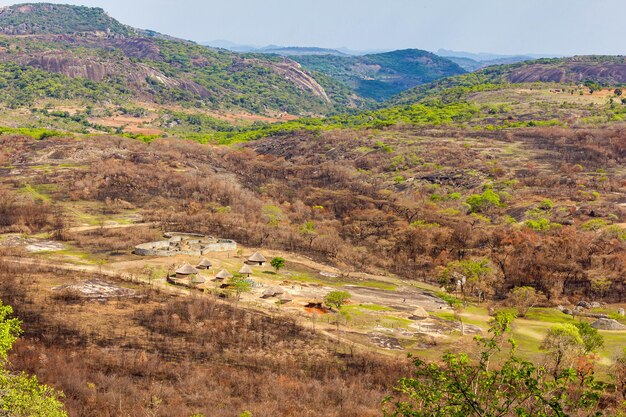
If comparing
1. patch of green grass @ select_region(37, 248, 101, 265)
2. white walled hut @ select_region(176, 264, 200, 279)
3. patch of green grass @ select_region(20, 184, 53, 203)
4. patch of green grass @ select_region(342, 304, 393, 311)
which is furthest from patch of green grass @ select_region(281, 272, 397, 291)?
patch of green grass @ select_region(20, 184, 53, 203)

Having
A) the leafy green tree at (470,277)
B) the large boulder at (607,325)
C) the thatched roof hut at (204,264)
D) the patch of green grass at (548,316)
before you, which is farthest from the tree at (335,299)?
the large boulder at (607,325)

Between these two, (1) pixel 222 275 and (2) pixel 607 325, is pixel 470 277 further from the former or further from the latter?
(1) pixel 222 275

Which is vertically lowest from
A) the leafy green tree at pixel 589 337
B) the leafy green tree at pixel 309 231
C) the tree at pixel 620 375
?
the leafy green tree at pixel 309 231

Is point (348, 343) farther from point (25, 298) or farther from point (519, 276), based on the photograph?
point (519, 276)

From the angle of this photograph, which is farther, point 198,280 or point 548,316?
point 198,280

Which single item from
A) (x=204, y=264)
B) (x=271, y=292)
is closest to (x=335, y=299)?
(x=271, y=292)

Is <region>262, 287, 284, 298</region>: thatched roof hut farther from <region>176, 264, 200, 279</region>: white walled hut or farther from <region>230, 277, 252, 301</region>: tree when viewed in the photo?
<region>176, 264, 200, 279</region>: white walled hut

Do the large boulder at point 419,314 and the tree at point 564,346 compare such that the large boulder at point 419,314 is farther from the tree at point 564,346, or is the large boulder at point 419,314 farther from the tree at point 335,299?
the tree at point 564,346
